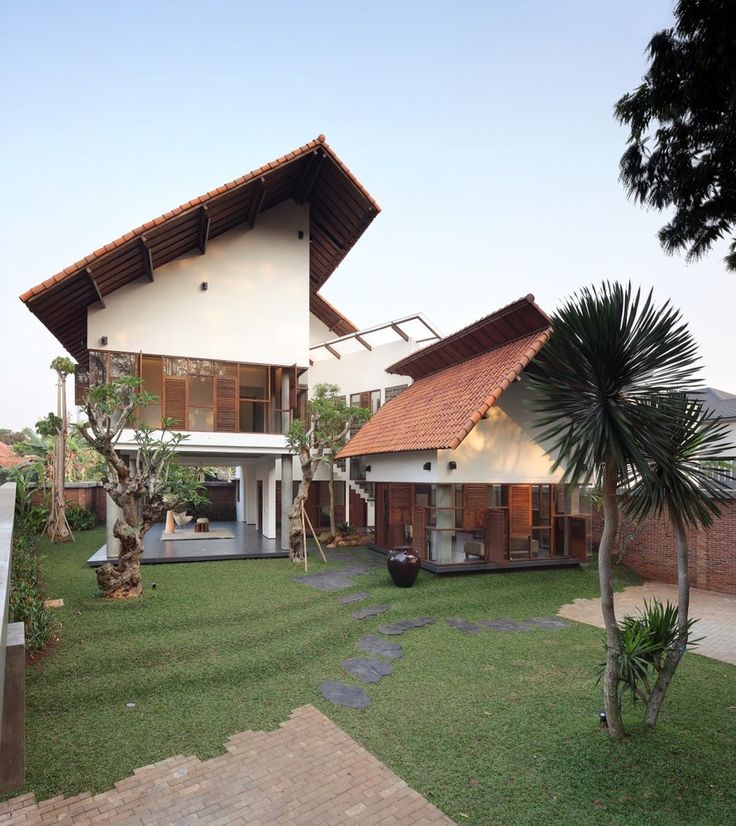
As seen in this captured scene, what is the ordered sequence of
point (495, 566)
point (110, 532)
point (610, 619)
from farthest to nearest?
point (110, 532)
point (495, 566)
point (610, 619)

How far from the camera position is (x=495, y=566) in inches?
525

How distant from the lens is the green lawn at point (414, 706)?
4531 mm

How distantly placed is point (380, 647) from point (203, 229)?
1214 cm

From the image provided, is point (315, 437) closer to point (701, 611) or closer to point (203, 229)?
point (203, 229)

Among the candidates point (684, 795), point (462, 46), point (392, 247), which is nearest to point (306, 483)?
point (684, 795)

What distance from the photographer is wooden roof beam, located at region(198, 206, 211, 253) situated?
14227mm

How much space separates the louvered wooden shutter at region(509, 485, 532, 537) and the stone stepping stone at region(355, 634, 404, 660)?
21.8ft

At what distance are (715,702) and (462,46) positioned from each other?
14888 millimetres

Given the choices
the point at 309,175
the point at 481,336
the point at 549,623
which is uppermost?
the point at 309,175

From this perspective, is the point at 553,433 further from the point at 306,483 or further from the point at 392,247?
the point at 392,247

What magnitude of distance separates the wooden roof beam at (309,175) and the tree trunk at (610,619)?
1321 cm

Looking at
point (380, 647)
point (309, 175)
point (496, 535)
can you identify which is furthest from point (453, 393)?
point (309, 175)

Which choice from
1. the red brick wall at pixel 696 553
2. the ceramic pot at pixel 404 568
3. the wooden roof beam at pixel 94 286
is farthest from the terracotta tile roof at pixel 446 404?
the wooden roof beam at pixel 94 286

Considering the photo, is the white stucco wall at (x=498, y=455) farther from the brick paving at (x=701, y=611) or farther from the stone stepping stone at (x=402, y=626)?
the stone stepping stone at (x=402, y=626)
